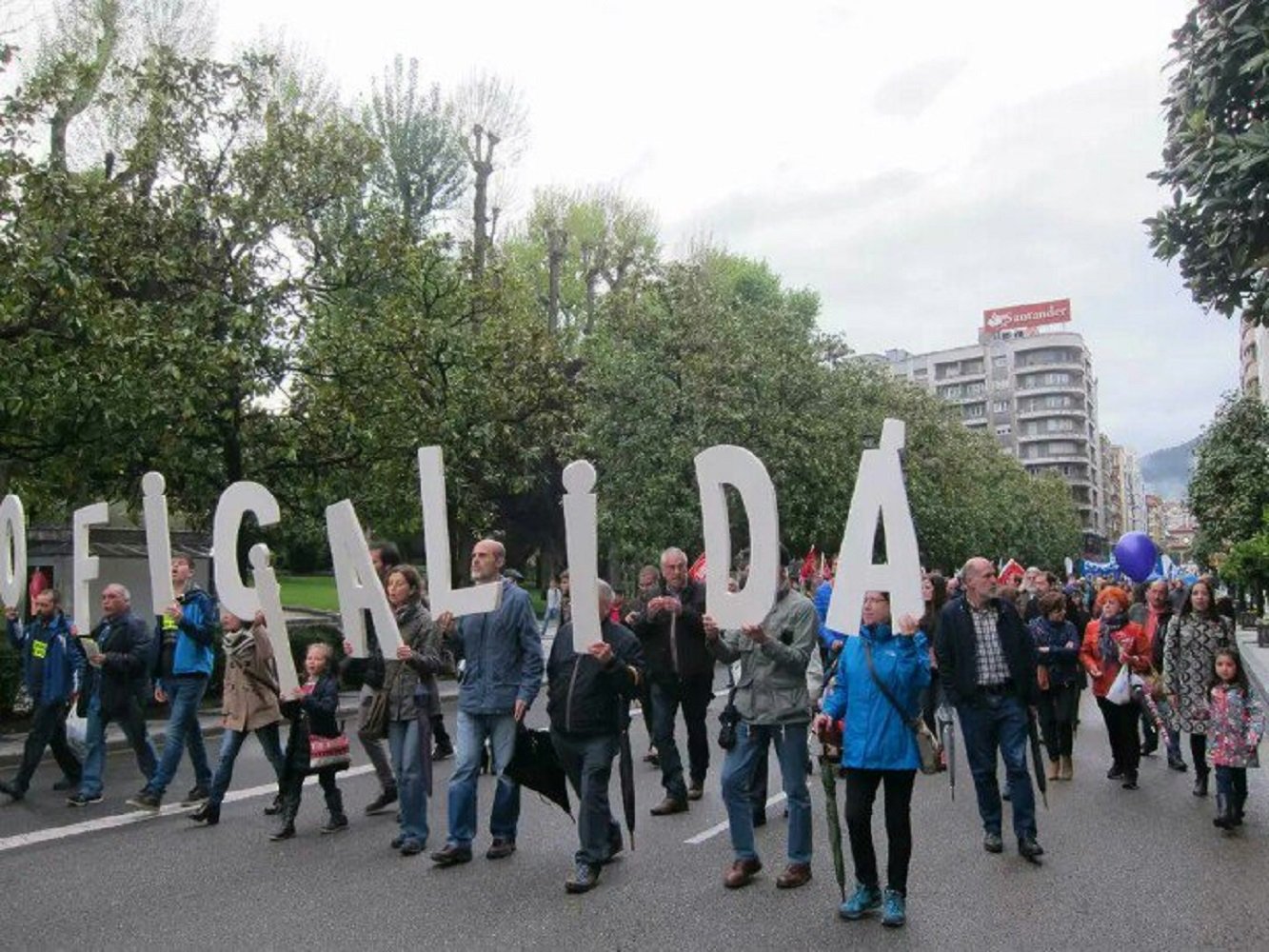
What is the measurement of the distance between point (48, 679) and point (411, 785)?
3896mm

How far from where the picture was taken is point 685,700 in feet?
31.9

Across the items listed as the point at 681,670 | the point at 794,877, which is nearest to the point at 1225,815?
the point at 794,877

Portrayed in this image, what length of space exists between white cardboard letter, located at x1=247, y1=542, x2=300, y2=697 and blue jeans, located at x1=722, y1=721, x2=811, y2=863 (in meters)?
3.11

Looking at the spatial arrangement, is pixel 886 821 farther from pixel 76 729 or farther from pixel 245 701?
pixel 76 729

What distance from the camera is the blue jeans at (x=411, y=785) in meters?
7.84

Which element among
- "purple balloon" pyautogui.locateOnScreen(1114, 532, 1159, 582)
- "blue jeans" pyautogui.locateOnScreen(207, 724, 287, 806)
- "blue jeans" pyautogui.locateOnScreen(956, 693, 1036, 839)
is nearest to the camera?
"blue jeans" pyautogui.locateOnScreen(956, 693, 1036, 839)

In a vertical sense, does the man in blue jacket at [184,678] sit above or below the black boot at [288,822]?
above

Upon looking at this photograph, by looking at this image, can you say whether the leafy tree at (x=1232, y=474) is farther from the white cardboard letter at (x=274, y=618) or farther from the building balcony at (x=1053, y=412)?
the building balcony at (x=1053, y=412)

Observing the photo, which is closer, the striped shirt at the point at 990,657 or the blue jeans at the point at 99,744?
the striped shirt at the point at 990,657

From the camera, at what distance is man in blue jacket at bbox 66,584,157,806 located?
32.2 feet

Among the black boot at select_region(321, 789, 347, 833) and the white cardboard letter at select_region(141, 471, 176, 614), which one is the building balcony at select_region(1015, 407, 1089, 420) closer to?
the white cardboard letter at select_region(141, 471, 176, 614)

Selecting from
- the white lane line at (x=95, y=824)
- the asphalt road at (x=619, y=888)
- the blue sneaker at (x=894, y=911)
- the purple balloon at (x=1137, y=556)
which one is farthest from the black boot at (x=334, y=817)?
the purple balloon at (x=1137, y=556)

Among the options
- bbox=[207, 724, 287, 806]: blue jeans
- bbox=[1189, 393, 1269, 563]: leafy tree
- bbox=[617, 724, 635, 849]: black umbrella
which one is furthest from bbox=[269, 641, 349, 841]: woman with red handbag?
bbox=[1189, 393, 1269, 563]: leafy tree

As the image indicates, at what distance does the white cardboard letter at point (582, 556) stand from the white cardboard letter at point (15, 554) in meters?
5.76
